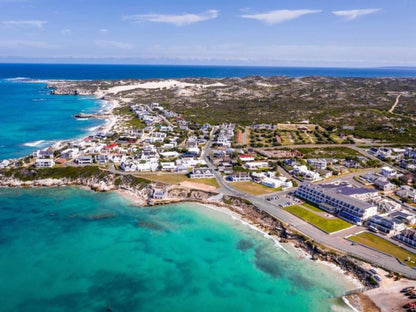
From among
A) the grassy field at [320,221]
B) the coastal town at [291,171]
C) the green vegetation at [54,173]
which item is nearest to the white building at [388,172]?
the coastal town at [291,171]

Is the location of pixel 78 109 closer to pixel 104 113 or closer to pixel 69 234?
pixel 104 113

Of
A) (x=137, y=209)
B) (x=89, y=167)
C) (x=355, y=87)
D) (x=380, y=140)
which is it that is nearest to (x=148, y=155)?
(x=89, y=167)

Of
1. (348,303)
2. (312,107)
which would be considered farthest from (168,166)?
(312,107)

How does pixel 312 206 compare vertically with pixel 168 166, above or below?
below

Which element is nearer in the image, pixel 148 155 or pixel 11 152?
pixel 148 155

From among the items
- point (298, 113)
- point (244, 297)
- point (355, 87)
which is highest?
point (355, 87)

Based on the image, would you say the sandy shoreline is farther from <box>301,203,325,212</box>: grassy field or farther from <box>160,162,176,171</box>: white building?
<box>160,162,176,171</box>: white building

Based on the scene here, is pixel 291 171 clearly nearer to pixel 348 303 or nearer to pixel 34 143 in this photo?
pixel 348 303

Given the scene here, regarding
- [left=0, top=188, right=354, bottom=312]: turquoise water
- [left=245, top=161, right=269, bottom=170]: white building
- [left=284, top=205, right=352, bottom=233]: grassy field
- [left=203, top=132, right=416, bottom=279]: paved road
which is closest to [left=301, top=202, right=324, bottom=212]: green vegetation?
[left=284, top=205, right=352, bottom=233]: grassy field
